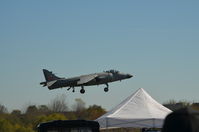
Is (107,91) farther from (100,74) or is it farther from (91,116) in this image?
(91,116)

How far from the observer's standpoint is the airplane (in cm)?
6150

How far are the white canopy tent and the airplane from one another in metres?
32.8

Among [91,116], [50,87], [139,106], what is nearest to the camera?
[139,106]

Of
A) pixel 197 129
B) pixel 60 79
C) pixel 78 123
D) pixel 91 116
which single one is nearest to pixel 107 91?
pixel 60 79

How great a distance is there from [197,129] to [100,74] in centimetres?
6131

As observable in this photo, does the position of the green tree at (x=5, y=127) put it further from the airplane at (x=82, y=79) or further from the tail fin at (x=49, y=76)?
the tail fin at (x=49, y=76)

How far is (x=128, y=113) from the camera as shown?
24453 mm

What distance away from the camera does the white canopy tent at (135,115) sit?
23.4 m

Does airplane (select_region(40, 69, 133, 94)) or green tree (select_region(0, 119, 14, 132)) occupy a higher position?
airplane (select_region(40, 69, 133, 94))

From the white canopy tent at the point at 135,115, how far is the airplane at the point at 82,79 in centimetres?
3284

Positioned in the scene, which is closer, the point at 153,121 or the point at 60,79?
the point at 153,121

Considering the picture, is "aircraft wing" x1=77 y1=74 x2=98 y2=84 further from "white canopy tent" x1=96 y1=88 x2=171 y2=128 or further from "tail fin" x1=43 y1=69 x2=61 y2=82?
"white canopy tent" x1=96 y1=88 x2=171 y2=128

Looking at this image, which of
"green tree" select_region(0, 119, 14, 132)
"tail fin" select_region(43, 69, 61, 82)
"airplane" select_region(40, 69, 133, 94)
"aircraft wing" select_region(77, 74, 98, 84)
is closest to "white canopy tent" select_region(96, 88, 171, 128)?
"green tree" select_region(0, 119, 14, 132)

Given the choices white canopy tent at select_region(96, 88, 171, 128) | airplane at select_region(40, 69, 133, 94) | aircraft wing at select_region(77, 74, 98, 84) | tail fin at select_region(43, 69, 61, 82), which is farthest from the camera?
tail fin at select_region(43, 69, 61, 82)
